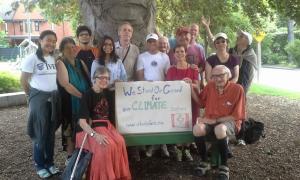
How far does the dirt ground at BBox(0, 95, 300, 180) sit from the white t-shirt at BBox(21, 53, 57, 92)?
1.28 meters

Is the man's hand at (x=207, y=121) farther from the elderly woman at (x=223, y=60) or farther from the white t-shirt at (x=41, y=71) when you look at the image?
the white t-shirt at (x=41, y=71)

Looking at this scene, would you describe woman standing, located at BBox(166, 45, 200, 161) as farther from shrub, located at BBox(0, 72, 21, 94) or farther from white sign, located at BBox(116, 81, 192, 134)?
shrub, located at BBox(0, 72, 21, 94)

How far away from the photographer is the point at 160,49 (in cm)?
Answer: 555

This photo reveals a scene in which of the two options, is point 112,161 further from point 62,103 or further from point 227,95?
point 227,95

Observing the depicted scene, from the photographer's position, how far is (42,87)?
501cm

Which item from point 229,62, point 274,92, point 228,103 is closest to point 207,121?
point 228,103

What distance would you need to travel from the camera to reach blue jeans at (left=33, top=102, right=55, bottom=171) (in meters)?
5.11

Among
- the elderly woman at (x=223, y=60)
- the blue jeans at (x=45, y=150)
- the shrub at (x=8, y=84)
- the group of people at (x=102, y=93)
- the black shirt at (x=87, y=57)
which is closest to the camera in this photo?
the group of people at (x=102, y=93)

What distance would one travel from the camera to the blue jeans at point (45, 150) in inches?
201

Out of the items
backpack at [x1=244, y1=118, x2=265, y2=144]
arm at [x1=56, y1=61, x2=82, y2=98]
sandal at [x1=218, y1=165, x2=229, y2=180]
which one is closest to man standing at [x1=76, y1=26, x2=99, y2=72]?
arm at [x1=56, y1=61, x2=82, y2=98]

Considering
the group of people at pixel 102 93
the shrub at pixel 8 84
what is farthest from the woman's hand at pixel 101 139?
the shrub at pixel 8 84

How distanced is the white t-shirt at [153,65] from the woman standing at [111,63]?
35cm

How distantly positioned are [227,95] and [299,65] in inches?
1016

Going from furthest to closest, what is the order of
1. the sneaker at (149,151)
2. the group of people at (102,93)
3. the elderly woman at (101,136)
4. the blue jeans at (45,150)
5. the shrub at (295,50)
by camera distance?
the shrub at (295,50) → the sneaker at (149,151) → the blue jeans at (45,150) → the group of people at (102,93) → the elderly woman at (101,136)
